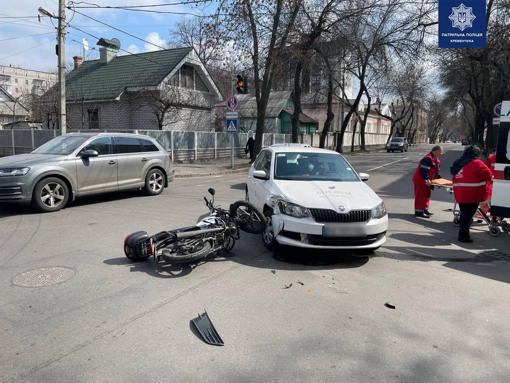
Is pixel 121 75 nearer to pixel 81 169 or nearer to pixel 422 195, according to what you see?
pixel 81 169

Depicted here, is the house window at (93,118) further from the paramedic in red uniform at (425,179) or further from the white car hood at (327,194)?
the white car hood at (327,194)

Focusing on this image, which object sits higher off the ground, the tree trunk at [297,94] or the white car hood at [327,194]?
the tree trunk at [297,94]

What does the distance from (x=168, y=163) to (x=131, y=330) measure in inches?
316

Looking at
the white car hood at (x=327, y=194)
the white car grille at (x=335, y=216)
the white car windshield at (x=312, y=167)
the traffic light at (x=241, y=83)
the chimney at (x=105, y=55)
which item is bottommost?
the white car grille at (x=335, y=216)

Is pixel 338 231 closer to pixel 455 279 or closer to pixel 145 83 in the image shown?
pixel 455 279

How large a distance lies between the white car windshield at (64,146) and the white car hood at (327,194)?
17.2 ft

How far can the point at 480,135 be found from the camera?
41656mm

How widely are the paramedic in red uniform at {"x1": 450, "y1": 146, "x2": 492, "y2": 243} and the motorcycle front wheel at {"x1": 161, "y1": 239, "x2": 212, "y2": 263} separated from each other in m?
4.62

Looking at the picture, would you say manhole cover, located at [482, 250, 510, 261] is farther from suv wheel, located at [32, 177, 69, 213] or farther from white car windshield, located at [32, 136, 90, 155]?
white car windshield, located at [32, 136, 90, 155]

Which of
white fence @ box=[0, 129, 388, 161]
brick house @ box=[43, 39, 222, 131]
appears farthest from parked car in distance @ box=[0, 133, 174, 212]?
brick house @ box=[43, 39, 222, 131]

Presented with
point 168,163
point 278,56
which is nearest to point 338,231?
point 168,163

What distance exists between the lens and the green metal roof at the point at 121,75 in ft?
79.9

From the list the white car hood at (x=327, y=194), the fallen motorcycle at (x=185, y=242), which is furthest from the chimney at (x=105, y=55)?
the fallen motorcycle at (x=185, y=242)

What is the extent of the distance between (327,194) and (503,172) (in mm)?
3409
